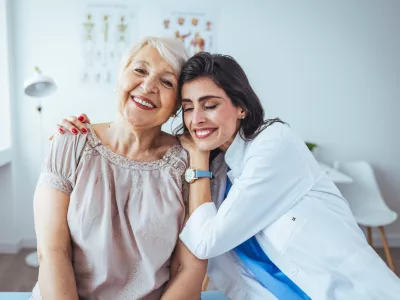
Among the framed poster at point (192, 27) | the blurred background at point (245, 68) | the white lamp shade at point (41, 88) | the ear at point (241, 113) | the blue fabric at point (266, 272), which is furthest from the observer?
the framed poster at point (192, 27)

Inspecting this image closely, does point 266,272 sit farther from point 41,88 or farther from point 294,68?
point 294,68

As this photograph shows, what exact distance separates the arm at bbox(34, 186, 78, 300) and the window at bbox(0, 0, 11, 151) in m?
2.42

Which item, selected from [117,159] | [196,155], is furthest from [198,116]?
[117,159]

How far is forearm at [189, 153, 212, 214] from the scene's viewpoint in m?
1.15

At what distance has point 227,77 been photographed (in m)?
1.16

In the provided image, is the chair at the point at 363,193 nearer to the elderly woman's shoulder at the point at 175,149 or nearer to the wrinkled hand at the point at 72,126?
the elderly woman's shoulder at the point at 175,149

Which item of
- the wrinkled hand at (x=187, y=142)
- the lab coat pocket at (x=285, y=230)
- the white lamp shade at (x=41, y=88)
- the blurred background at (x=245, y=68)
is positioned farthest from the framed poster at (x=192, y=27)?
the lab coat pocket at (x=285, y=230)

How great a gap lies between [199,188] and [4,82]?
2764mm

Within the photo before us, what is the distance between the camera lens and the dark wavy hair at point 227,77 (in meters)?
1.15

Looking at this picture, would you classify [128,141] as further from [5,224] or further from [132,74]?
[5,224]

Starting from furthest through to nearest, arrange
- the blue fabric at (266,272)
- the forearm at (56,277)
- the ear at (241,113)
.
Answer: the ear at (241,113) → the blue fabric at (266,272) → the forearm at (56,277)

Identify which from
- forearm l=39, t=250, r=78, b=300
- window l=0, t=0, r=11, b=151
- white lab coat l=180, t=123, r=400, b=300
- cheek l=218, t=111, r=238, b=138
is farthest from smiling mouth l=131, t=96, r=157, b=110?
window l=0, t=0, r=11, b=151

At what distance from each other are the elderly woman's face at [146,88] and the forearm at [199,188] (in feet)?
0.66

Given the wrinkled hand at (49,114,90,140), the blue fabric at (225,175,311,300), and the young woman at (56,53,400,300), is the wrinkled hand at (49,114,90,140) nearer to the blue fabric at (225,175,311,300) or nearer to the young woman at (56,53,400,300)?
the young woman at (56,53,400,300)
